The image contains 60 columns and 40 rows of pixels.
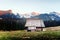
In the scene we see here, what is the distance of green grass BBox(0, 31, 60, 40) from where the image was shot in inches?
88.2

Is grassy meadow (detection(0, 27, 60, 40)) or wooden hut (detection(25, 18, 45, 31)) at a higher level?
wooden hut (detection(25, 18, 45, 31))

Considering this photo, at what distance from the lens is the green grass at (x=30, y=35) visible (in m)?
2.24

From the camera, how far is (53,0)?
92.7 inches

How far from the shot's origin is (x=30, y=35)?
2.26 metres

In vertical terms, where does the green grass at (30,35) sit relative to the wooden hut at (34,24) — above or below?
below

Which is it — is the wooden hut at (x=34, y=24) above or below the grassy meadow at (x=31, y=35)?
above

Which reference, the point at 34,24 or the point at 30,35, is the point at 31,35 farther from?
the point at 34,24

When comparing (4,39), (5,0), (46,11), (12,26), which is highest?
(5,0)

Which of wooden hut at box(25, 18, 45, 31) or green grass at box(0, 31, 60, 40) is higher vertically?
wooden hut at box(25, 18, 45, 31)

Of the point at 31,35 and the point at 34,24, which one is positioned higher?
the point at 34,24

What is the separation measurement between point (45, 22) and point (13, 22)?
41 cm

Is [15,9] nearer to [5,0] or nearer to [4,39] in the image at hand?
[5,0]

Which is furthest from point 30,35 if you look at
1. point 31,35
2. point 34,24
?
point 34,24

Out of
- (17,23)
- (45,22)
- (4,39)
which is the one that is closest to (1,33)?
(4,39)
